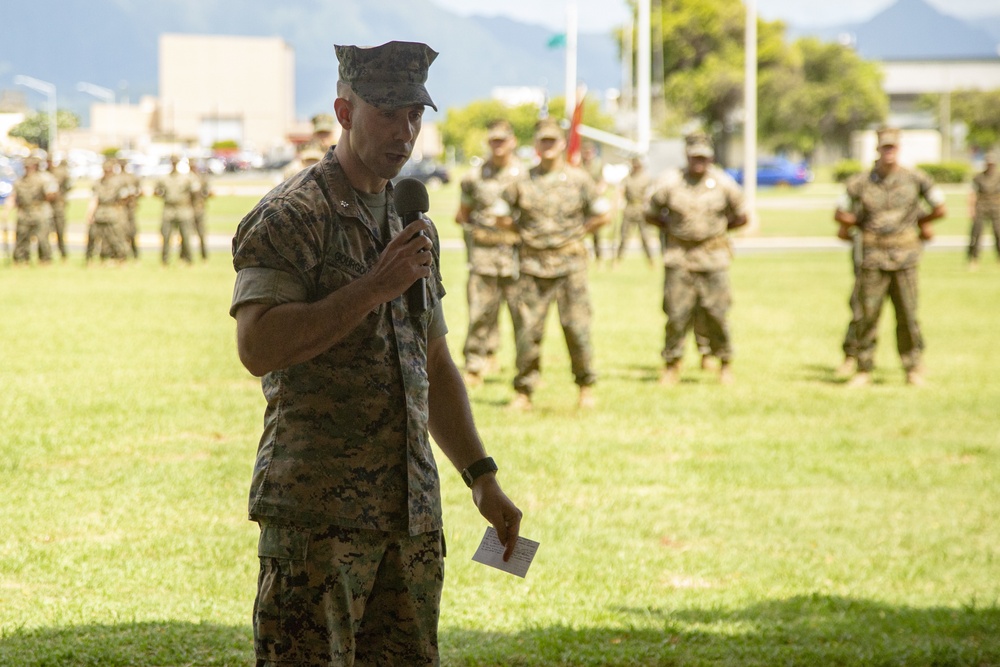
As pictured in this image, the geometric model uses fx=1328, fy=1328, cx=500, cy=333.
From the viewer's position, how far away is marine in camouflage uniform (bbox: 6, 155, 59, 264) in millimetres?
24953

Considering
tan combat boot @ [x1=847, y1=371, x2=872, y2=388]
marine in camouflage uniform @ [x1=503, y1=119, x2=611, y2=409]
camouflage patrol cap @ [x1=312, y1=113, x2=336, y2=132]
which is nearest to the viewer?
marine in camouflage uniform @ [x1=503, y1=119, x2=611, y2=409]

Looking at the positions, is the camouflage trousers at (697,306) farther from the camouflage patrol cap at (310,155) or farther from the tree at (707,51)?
the tree at (707,51)

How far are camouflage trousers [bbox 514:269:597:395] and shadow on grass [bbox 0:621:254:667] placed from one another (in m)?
5.70

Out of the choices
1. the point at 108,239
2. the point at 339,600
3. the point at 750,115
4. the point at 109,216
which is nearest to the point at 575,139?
the point at 109,216

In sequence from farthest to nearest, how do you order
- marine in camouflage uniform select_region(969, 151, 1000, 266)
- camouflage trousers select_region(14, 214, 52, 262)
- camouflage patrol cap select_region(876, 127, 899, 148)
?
marine in camouflage uniform select_region(969, 151, 1000, 266), camouflage trousers select_region(14, 214, 52, 262), camouflage patrol cap select_region(876, 127, 899, 148)

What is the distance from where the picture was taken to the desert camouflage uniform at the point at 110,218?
2562 centimetres

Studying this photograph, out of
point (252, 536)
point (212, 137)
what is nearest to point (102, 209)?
point (252, 536)

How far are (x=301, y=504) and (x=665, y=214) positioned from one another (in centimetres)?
1020

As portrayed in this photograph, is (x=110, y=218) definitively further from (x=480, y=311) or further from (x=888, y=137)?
(x=888, y=137)

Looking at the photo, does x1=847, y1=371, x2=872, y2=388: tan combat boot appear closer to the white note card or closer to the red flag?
the red flag

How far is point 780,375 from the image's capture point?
13.9 meters

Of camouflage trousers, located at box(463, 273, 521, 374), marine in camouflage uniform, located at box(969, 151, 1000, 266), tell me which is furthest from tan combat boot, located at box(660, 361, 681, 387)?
marine in camouflage uniform, located at box(969, 151, 1000, 266)

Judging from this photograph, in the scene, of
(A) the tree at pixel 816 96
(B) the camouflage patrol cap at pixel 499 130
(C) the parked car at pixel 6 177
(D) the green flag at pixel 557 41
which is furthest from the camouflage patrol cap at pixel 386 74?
(A) the tree at pixel 816 96

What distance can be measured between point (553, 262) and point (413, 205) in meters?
7.94
